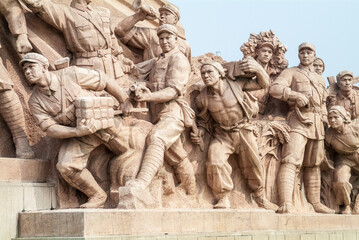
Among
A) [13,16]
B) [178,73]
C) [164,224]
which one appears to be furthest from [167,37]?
[164,224]

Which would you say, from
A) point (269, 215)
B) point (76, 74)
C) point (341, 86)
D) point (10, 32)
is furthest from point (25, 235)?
point (341, 86)

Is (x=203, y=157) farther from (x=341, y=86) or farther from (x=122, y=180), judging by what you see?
(x=341, y=86)

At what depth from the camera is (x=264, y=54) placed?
12875 mm

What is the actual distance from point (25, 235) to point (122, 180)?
1411 mm

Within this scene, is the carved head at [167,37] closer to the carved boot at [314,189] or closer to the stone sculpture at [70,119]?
the stone sculpture at [70,119]

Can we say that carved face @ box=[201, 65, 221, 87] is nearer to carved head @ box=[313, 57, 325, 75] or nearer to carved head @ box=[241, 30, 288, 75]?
carved head @ box=[241, 30, 288, 75]

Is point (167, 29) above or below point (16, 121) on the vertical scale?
above

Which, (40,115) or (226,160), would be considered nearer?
(40,115)

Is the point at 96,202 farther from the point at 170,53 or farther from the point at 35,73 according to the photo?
the point at 170,53

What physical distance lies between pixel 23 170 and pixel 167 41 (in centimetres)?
281

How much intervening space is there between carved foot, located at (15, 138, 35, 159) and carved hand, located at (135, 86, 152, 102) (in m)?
1.51

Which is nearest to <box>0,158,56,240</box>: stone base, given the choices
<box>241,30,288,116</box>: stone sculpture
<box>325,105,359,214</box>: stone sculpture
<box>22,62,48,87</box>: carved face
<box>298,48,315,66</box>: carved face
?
<box>22,62,48,87</box>: carved face

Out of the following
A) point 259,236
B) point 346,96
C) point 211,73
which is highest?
point 346,96

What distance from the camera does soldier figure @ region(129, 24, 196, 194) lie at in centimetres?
1027
